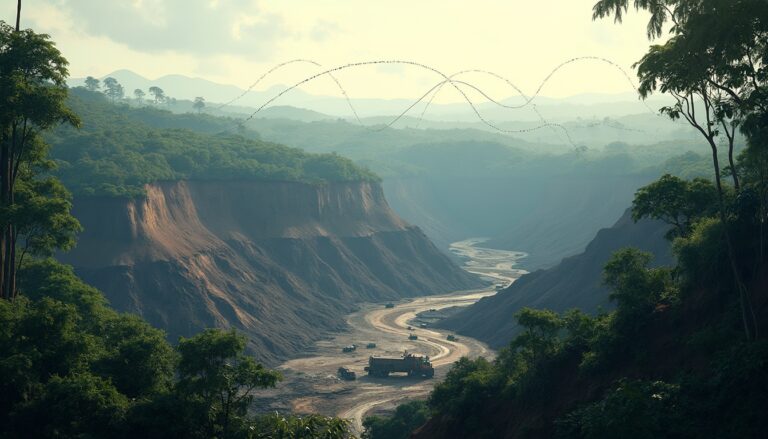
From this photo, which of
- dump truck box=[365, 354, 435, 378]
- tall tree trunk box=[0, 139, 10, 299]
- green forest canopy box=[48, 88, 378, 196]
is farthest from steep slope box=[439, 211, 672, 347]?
tall tree trunk box=[0, 139, 10, 299]

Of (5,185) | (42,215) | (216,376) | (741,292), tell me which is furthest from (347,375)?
(741,292)

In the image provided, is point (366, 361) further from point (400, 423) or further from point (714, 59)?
point (714, 59)

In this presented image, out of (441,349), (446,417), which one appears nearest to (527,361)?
(446,417)

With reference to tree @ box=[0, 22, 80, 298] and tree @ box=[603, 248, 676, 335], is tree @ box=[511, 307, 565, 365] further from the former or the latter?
tree @ box=[0, 22, 80, 298]

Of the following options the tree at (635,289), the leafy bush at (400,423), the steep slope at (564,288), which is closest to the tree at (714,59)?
the tree at (635,289)

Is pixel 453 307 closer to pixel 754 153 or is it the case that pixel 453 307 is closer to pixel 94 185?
pixel 94 185
